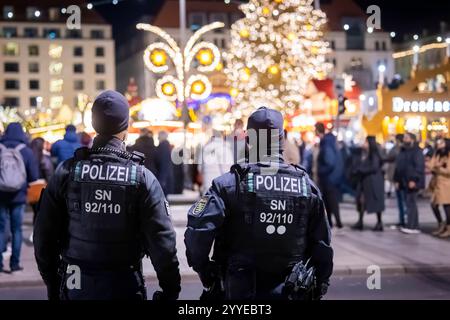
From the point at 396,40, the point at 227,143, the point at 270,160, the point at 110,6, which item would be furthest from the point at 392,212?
the point at 110,6

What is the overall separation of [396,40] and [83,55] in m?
38.3

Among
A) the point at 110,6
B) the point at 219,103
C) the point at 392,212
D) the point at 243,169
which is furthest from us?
the point at 110,6

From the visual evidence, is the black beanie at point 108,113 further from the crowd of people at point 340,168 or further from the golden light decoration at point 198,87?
the golden light decoration at point 198,87

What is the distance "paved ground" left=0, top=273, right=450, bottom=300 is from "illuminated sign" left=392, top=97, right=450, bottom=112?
4787 millimetres

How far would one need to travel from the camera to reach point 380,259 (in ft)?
37.7

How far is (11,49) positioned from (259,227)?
331 feet

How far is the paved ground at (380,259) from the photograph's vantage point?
10.1 m

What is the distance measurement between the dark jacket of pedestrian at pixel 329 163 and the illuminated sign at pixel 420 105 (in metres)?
1.43

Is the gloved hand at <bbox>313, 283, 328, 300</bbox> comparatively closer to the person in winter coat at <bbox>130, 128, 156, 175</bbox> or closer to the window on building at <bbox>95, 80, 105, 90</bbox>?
the person in winter coat at <bbox>130, 128, 156, 175</bbox>

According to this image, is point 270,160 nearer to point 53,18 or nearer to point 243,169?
point 243,169

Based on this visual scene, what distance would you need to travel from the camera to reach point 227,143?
1442 cm

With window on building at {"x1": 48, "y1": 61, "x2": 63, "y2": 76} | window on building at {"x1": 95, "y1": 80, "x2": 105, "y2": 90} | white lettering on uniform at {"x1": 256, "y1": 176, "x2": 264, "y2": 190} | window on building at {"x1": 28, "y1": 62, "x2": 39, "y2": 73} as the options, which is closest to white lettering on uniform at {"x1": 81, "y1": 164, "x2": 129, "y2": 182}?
white lettering on uniform at {"x1": 256, "y1": 176, "x2": 264, "y2": 190}

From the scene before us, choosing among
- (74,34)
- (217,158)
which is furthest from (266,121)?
(74,34)

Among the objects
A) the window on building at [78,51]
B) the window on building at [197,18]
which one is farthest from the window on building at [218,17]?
the window on building at [78,51]
